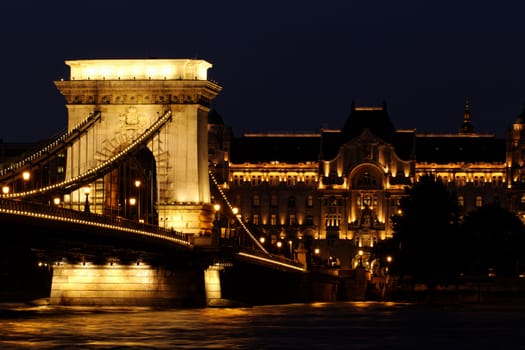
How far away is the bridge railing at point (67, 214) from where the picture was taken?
79375 millimetres

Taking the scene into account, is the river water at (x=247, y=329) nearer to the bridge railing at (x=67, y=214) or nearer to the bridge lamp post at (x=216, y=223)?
the bridge railing at (x=67, y=214)

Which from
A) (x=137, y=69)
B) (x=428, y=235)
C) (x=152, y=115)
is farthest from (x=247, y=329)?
(x=428, y=235)

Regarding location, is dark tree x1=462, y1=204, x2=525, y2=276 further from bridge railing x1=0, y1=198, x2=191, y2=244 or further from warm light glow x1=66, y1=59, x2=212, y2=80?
bridge railing x1=0, y1=198, x2=191, y2=244

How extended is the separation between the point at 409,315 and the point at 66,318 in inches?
949

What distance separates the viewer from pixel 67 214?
3428 inches

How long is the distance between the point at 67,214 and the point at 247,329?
35.4 feet

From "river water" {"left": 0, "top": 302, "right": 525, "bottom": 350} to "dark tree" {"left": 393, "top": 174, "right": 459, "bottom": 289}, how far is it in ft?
135

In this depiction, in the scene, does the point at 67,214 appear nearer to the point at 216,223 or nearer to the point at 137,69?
the point at 137,69

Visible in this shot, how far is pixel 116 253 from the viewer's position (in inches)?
3893

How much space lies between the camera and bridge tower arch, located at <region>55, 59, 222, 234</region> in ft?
374

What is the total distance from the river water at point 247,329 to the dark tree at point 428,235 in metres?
41.2

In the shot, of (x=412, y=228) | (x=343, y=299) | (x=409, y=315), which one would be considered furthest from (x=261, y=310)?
(x=343, y=299)

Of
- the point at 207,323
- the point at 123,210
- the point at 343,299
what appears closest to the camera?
the point at 207,323

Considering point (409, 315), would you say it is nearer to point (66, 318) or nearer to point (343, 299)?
point (66, 318)
